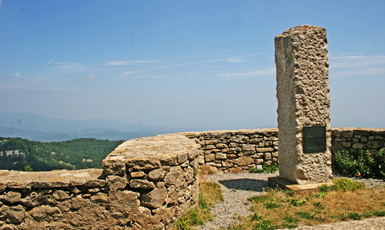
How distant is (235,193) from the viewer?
21.5 ft

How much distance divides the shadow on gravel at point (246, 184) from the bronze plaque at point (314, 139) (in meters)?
1.68

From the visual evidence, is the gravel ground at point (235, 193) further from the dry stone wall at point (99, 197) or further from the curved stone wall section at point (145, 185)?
A: the dry stone wall at point (99, 197)

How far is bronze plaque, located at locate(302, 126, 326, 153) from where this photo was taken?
6250mm

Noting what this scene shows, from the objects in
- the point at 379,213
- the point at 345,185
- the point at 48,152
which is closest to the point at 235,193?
the point at 345,185

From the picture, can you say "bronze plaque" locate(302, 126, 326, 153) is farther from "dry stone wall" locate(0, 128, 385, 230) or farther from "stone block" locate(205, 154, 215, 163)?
"dry stone wall" locate(0, 128, 385, 230)

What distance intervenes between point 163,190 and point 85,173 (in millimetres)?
1388

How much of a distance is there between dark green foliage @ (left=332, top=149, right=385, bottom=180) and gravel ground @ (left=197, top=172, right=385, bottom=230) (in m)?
0.41

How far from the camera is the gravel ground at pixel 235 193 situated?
4.61 meters

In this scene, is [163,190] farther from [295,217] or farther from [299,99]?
[299,99]

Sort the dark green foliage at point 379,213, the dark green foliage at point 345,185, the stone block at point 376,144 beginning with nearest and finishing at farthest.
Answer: the dark green foliage at point 379,213, the dark green foliage at point 345,185, the stone block at point 376,144

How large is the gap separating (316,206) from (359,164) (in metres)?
3.98

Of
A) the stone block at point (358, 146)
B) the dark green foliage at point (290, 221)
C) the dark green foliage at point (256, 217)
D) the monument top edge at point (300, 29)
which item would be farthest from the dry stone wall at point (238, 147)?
the dark green foliage at point (290, 221)

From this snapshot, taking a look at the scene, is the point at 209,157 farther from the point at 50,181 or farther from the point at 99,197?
the point at 50,181

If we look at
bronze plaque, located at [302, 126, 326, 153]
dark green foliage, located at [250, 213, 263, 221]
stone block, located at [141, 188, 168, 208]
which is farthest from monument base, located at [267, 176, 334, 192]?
stone block, located at [141, 188, 168, 208]
